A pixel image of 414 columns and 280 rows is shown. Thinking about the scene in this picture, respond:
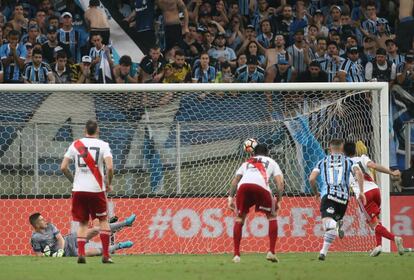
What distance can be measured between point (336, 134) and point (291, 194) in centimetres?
138

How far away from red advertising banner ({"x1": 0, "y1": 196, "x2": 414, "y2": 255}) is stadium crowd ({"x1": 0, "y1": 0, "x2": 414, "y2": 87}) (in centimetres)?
303

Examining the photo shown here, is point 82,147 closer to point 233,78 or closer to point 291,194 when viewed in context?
point 291,194

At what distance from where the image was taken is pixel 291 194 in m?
22.0

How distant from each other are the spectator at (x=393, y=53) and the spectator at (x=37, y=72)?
7141mm

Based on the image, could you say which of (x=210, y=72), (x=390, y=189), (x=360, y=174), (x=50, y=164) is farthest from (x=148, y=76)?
(x=360, y=174)

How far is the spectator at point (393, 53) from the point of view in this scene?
2531 centimetres

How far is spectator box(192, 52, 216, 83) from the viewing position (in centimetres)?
2408

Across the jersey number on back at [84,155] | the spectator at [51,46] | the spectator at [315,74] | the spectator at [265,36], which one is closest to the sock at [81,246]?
the jersey number on back at [84,155]

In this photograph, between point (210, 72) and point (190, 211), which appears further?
point (210, 72)

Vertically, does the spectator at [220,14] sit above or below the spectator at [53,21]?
above

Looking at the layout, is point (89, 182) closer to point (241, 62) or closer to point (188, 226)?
point (188, 226)

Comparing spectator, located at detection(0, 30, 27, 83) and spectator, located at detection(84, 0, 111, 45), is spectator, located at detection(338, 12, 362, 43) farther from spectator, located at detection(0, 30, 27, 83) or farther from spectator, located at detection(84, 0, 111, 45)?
spectator, located at detection(0, 30, 27, 83)

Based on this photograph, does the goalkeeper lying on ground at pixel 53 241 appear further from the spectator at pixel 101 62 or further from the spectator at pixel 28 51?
the spectator at pixel 28 51

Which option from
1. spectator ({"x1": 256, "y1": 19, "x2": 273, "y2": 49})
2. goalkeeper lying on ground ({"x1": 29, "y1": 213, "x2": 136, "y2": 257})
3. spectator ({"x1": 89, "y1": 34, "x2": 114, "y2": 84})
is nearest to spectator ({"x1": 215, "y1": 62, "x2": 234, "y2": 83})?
spectator ({"x1": 256, "y1": 19, "x2": 273, "y2": 49})
